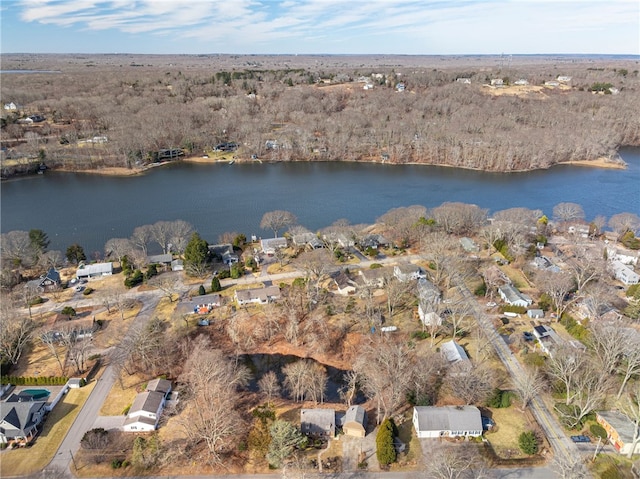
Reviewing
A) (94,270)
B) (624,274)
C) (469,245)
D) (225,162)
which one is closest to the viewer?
(624,274)

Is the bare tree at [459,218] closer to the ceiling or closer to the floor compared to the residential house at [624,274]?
closer to the ceiling

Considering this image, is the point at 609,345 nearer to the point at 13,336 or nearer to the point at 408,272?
the point at 408,272

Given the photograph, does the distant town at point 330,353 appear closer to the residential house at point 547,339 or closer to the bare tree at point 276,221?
the residential house at point 547,339

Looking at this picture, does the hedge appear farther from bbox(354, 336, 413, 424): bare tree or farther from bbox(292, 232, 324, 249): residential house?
bbox(292, 232, 324, 249): residential house

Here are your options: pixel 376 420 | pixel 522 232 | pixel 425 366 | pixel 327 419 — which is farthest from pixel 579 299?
pixel 327 419

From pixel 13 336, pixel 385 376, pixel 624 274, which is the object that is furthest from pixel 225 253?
pixel 624 274

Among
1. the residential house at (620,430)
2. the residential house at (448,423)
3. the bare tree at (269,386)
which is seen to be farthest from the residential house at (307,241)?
the residential house at (620,430)

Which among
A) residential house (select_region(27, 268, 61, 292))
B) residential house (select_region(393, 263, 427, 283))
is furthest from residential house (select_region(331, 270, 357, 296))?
residential house (select_region(27, 268, 61, 292))
